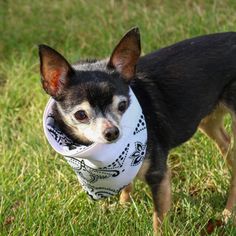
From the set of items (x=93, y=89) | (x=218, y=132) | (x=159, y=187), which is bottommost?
(x=218, y=132)

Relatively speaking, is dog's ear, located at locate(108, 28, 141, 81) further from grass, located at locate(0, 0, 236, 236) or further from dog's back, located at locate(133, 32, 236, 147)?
grass, located at locate(0, 0, 236, 236)

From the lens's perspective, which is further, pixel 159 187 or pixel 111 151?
pixel 159 187

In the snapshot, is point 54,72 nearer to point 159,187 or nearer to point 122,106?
point 122,106

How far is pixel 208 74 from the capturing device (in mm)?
4273

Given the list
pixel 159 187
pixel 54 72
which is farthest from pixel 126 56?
pixel 159 187

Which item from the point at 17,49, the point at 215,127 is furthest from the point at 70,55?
the point at 215,127

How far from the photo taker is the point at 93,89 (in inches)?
144

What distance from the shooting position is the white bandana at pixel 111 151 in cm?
382

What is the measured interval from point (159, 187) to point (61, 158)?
1127 mm

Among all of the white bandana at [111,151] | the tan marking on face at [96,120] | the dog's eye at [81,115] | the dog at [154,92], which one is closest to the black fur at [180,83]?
the dog at [154,92]

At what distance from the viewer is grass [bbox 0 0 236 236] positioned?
411 cm

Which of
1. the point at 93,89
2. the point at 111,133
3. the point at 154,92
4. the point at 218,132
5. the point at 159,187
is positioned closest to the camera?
the point at 111,133

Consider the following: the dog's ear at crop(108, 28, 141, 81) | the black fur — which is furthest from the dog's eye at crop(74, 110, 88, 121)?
the black fur

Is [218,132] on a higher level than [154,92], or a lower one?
lower
